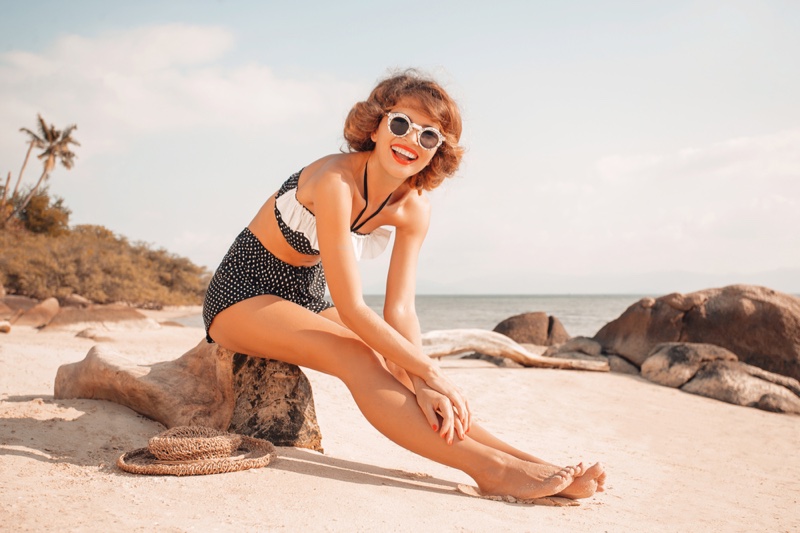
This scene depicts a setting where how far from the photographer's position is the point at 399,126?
3.36 metres

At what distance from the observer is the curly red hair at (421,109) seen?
3.40 metres

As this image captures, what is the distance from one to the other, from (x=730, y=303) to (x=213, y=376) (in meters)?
8.25

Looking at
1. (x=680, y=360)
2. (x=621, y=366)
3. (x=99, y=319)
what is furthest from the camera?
(x=99, y=319)

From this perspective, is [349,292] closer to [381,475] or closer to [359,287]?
[359,287]

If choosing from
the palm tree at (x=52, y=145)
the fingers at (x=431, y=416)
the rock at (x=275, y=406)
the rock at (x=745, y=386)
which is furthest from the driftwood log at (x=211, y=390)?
the palm tree at (x=52, y=145)

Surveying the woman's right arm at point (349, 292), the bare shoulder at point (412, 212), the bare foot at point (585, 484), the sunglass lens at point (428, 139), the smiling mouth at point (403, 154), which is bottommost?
the bare foot at point (585, 484)

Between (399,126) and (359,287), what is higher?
(399,126)

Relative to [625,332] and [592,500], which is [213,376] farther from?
[625,332]

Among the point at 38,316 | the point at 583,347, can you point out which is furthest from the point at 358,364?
the point at 38,316

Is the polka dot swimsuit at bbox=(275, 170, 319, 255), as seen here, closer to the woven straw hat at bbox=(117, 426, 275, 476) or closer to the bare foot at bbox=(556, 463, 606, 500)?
the woven straw hat at bbox=(117, 426, 275, 476)

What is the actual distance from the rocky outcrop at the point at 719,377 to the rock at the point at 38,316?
11507 mm

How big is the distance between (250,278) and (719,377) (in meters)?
6.85

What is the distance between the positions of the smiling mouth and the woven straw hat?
5.59 ft

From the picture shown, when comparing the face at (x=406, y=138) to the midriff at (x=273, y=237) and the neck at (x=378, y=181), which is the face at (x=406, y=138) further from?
the midriff at (x=273, y=237)
